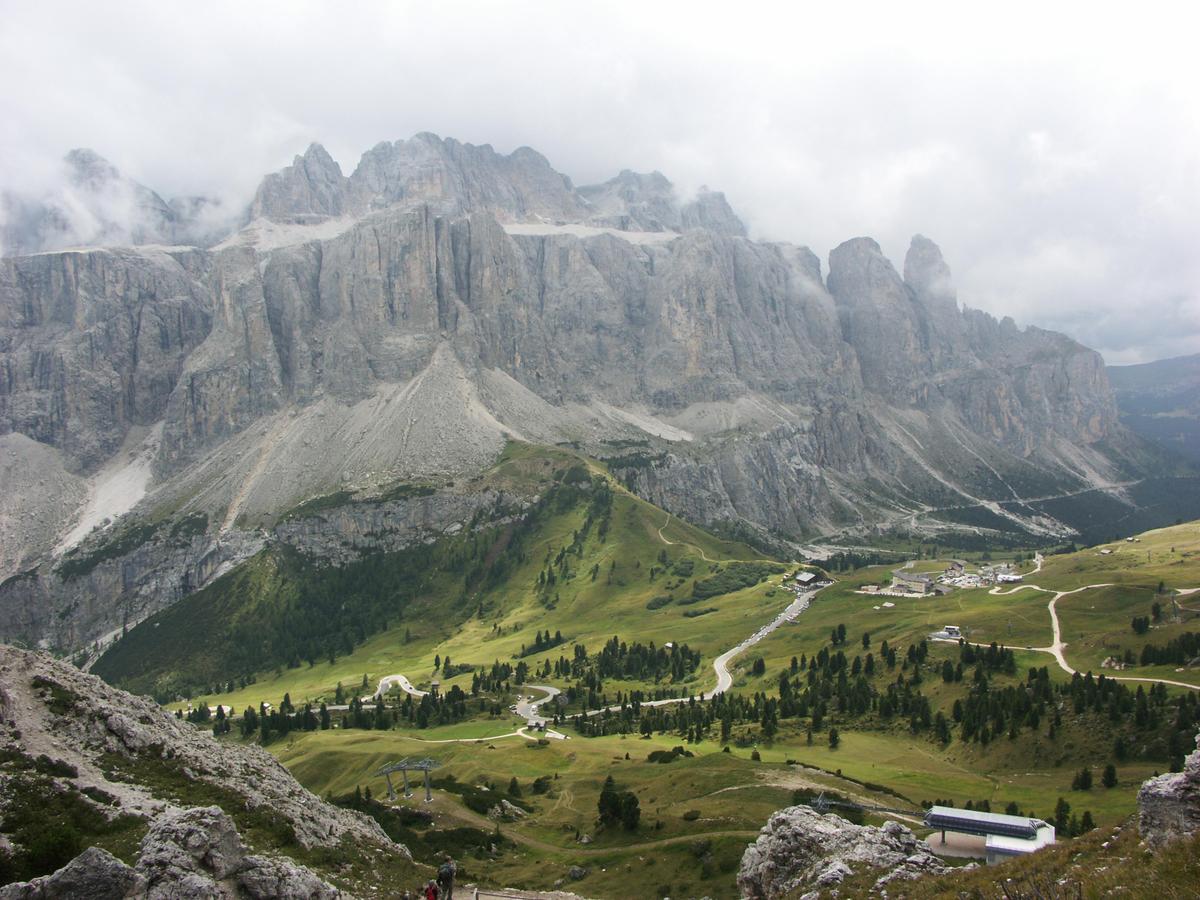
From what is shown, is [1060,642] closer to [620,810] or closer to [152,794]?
[620,810]

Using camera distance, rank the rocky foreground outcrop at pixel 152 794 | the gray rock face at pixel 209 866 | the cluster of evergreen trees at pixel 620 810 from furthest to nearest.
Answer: the cluster of evergreen trees at pixel 620 810 < the rocky foreground outcrop at pixel 152 794 < the gray rock face at pixel 209 866

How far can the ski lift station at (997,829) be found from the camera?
65.6 meters

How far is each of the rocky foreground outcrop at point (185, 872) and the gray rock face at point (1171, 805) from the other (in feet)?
130

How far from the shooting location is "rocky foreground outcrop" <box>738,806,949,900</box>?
145 ft

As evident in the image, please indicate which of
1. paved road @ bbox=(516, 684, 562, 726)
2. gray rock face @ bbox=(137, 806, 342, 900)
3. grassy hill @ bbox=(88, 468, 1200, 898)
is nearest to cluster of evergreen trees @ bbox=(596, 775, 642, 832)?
grassy hill @ bbox=(88, 468, 1200, 898)

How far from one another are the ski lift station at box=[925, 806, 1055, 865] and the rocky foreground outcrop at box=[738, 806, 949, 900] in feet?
60.5

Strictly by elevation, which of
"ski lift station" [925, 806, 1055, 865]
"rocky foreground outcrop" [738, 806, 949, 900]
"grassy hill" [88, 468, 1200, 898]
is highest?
"rocky foreground outcrop" [738, 806, 949, 900]

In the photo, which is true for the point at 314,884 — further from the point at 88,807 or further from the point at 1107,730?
the point at 1107,730

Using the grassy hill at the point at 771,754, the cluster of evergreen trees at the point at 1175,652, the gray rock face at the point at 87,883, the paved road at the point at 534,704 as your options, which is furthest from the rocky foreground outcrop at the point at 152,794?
the cluster of evergreen trees at the point at 1175,652

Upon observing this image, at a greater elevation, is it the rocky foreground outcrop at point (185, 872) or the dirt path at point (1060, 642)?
the rocky foreground outcrop at point (185, 872)

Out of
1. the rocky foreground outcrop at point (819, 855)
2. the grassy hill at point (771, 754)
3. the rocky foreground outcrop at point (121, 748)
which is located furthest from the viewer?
the grassy hill at point (771, 754)

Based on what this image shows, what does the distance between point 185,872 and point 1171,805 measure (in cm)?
4343

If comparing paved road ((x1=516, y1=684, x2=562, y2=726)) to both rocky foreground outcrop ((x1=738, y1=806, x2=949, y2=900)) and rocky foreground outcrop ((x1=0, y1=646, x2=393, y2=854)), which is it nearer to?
rocky foreground outcrop ((x1=0, y1=646, x2=393, y2=854))

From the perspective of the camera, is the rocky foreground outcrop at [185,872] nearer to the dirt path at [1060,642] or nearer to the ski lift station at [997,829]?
the ski lift station at [997,829]
